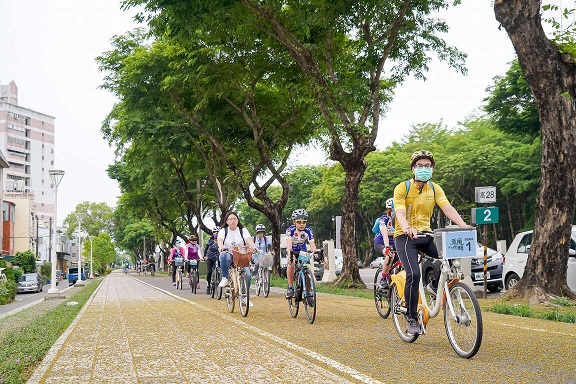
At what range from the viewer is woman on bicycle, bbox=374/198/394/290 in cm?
993

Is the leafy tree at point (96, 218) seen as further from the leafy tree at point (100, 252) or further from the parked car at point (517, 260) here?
the parked car at point (517, 260)

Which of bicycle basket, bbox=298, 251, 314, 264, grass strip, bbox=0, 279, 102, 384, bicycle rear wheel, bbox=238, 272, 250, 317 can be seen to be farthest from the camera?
bicycle rear wheel, bbox=238, 272, 250, 317

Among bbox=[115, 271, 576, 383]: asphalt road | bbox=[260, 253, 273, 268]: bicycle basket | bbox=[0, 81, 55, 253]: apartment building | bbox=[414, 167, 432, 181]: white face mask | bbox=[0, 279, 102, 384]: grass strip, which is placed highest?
bbox=[0, 81, 55, 253]: apartment building

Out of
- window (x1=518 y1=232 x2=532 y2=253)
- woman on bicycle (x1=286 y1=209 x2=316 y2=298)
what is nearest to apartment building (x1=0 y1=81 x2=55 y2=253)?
window (x1=518 y1=232 x2=532 y2=253)

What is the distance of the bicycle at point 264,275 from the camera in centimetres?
1803

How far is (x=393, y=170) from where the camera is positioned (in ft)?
175

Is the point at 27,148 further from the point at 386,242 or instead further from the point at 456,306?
the point at 456,306

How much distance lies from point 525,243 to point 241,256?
8.20 m

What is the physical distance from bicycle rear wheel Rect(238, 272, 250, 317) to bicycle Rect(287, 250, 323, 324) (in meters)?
0.82

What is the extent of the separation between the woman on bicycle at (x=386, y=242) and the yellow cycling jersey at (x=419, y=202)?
239 cm

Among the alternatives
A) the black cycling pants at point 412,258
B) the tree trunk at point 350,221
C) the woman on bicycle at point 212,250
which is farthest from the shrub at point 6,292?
the black cycling pants at point 412,258

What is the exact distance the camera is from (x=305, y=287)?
10.4 metres

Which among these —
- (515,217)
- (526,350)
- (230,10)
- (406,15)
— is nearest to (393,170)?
(515,217)

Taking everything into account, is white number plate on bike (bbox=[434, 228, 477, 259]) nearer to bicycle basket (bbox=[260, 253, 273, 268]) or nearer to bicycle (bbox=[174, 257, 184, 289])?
bicycle basket (bbox=[260, 253, 273, 268])
